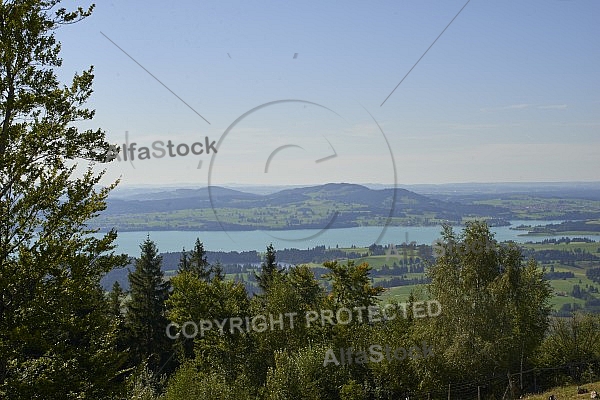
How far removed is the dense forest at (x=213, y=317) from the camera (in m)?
10.5

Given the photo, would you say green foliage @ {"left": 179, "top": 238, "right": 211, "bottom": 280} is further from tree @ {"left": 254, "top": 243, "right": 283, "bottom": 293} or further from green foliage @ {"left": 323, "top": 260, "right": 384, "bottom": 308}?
green foliage @ {"left": 323, "top": 260, "right": 384, "bottom": 308}

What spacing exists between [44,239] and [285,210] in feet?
174

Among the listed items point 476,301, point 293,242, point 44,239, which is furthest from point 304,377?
point 293,242

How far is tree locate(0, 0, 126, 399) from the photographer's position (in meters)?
10.3

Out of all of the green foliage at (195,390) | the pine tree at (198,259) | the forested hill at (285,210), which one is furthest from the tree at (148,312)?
the green foliage at (195,390)

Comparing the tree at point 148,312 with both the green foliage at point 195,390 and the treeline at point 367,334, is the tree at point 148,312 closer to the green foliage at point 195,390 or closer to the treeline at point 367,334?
the treeline at point 367,334

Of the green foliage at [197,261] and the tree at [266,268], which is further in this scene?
the green foliage at [197,261]

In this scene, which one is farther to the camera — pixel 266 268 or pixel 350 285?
pixel 266 268

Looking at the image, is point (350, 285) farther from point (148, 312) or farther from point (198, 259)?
point (198, 259)

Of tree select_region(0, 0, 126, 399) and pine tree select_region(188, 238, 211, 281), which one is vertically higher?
tree select_region(0, 0, 126, 399)

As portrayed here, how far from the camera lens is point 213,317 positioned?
3384 cm

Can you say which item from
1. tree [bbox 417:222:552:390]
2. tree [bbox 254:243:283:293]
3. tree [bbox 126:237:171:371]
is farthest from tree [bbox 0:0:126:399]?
tree [bbox 254:243:283:293]

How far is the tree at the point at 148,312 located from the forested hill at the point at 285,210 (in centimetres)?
557

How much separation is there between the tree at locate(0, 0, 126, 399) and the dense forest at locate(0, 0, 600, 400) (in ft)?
0.10
